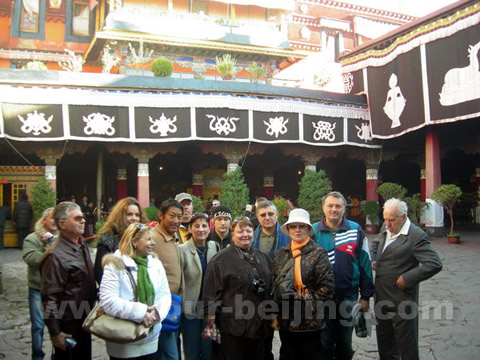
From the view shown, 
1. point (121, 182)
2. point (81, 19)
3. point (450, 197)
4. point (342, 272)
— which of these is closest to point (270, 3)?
point (81, 19)

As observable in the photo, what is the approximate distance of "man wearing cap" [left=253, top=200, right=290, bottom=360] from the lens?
158 inches

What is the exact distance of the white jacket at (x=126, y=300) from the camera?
2.83 meters

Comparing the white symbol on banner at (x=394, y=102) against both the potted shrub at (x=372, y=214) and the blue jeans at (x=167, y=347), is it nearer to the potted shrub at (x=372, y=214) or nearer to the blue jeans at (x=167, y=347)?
the potted shrub at (x=372, y=214)

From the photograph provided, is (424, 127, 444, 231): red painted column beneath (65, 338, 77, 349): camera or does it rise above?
above

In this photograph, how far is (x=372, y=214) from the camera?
15.7 m

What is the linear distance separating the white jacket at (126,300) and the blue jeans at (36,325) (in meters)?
1.63

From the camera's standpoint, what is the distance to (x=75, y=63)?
1451 centimetres

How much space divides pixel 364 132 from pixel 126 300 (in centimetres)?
1489

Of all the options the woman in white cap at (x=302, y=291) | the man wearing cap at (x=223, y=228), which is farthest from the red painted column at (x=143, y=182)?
the woman in white cap at (x=302, y=291)

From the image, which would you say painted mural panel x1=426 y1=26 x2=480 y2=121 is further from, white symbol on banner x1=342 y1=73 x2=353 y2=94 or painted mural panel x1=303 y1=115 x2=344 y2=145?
white symbol on banner x1=342 y1=73 x2=353 y2=94

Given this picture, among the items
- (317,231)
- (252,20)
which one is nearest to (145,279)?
(317,231)

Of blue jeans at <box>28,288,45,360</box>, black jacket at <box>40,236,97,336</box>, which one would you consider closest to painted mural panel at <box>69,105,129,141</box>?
blue jeans at <box>28,288,45,360</box>

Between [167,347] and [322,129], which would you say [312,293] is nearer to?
[167,347]

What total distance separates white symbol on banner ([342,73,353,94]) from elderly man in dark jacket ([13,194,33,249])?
40.7 ft
